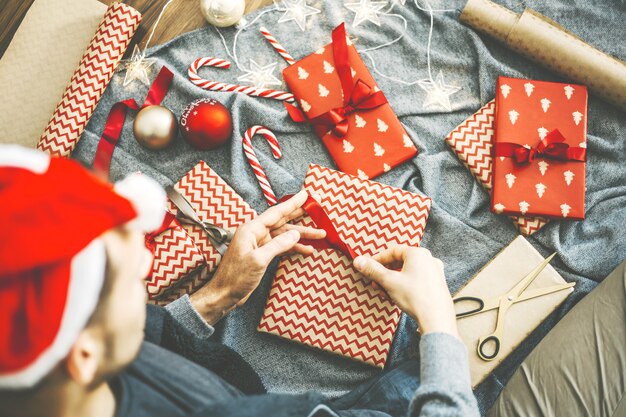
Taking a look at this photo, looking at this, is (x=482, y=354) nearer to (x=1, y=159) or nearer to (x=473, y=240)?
(x=473, y=240)

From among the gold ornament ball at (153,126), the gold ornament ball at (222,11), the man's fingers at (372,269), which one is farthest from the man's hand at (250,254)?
the gold ornament ball at (222,11)

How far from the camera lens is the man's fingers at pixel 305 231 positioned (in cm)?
115

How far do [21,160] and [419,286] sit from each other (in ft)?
2.41

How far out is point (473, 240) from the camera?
1.28 m

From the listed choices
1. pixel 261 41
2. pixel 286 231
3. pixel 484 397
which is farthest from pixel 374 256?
pixel 261 41

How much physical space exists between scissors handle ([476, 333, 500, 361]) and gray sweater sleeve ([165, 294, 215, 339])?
634 mm

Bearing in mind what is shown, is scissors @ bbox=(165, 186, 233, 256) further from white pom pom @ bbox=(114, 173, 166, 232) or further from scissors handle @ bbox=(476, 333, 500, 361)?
scissors handle @ bbox=(476, 333, 500, 361)

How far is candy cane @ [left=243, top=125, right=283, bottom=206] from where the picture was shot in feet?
4.27

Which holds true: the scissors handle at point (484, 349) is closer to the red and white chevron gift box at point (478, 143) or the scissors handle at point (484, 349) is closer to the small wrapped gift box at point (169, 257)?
the red and white chevron gift box at point (478, 143)

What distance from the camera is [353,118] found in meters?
1.30

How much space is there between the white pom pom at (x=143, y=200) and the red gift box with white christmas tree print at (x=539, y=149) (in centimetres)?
90

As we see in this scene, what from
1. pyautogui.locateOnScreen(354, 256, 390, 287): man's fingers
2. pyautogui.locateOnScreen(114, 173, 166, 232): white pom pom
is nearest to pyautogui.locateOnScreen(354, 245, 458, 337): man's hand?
pyautogui.locateOnScreen(354, 256, 390, 287): man's fingers

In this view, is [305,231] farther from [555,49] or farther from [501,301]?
[555,49]

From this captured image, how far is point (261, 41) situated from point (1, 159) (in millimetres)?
971
